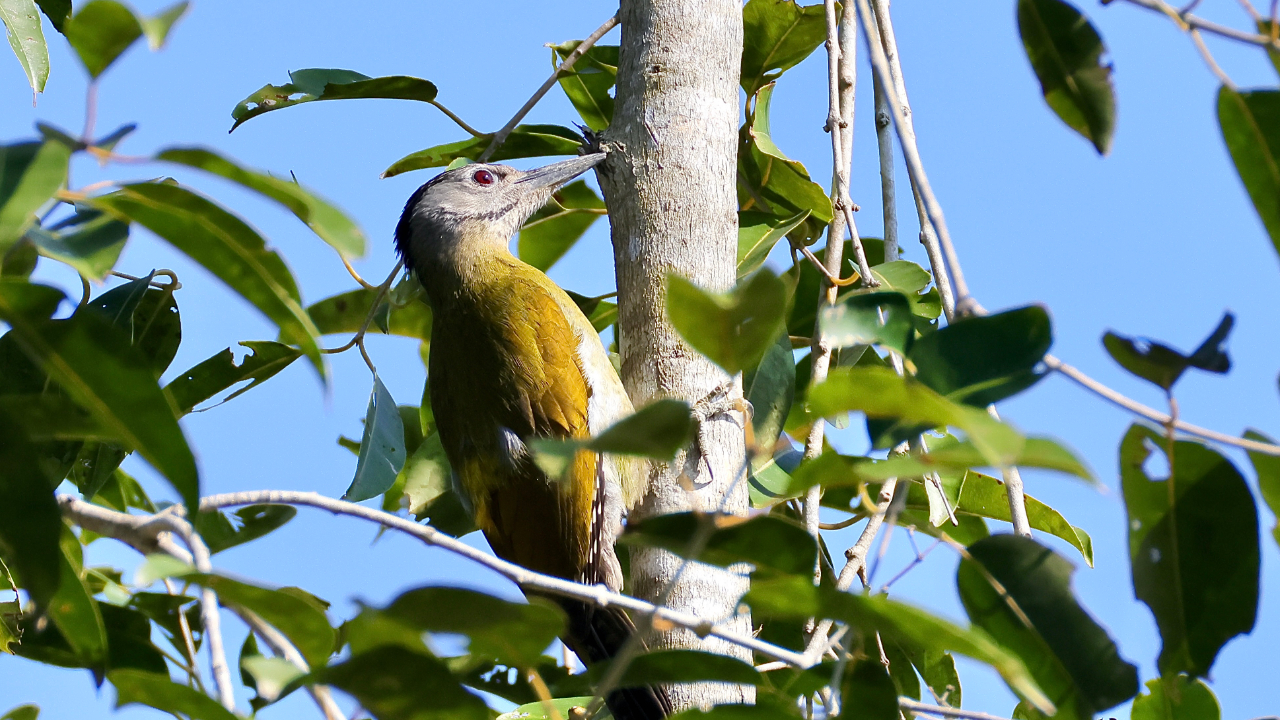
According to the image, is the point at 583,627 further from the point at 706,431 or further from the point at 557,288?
the point at 557,288

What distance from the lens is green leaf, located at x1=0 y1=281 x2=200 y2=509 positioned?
1092 millimetres

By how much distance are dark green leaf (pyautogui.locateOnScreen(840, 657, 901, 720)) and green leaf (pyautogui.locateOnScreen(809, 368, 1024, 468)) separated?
0.39 meters

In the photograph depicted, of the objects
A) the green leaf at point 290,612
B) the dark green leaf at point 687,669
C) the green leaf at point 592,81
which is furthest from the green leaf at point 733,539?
the green leaf at point 592,81

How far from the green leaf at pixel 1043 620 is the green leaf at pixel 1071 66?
1.81 feet

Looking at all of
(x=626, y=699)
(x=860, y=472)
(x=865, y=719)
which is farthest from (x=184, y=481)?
(x=626, y=699)

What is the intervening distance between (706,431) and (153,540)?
1.24 metres

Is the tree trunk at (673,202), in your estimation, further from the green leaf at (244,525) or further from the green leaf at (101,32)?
the green leaf at (101,32)

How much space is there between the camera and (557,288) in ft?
11.0

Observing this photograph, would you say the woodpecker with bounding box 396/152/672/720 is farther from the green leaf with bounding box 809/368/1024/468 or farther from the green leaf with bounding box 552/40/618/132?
the green leaf with bounding box 809/368/1024/468

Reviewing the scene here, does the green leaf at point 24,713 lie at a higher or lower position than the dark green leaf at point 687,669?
lower

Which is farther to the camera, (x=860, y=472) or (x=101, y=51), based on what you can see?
(x=101, y=51)

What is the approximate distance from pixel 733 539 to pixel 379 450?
154cm

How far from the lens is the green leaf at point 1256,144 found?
4.07ft

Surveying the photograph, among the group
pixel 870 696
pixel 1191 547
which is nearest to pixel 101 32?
pixel 870 696
